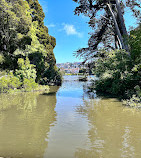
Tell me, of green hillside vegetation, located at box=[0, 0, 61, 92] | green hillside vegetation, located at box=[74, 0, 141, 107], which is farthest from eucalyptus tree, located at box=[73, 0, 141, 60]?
green hillside vegetation, located at box=[0, 0, 61, 92]

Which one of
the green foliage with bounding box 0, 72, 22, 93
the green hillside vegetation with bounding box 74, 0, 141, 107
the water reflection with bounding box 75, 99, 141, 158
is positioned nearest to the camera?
the water reflection with bounding box 75, 99, 141, 158

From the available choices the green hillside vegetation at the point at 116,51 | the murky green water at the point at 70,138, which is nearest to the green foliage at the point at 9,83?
the green hillside vegetation at the point at 116,51

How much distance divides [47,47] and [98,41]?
12429mm

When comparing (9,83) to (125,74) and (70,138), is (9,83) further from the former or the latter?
(70,138)

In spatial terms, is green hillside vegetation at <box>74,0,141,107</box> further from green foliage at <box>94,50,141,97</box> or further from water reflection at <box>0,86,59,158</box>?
water reflection at <box>0,86,59,158</box>

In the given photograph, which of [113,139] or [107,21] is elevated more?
[107,21]

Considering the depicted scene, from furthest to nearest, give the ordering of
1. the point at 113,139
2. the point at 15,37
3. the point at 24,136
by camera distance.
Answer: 1. the point at 15,37
2. the point at 24,136
3. the point at 113,139

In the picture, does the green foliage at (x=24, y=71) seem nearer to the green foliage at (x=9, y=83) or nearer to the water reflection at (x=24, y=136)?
the green foliage at (x=9, y=83)

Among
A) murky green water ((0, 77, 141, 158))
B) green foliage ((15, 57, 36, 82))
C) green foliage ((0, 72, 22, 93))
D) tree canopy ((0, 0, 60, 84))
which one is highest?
tree canopy ((0, 0, 60, 84))

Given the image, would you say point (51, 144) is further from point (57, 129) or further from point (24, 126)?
point (24, 126)

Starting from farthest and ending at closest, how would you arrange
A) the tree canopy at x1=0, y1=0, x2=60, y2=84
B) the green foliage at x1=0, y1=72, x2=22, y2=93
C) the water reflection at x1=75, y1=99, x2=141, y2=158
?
the tree canopy at x1=0, y1=0, x2=60, y2=84, the green foliage at x1=0, y1=72, x2=22, y2=93, the water reflection at x1=75, y1=99, x2=141, y2=158

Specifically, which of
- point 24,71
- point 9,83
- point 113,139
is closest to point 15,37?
point 24,71

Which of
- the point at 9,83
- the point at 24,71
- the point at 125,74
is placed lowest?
the point at 9,83

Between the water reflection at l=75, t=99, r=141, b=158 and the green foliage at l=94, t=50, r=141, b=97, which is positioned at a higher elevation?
the green foliage at l=94, t=50, r=141, b=97
